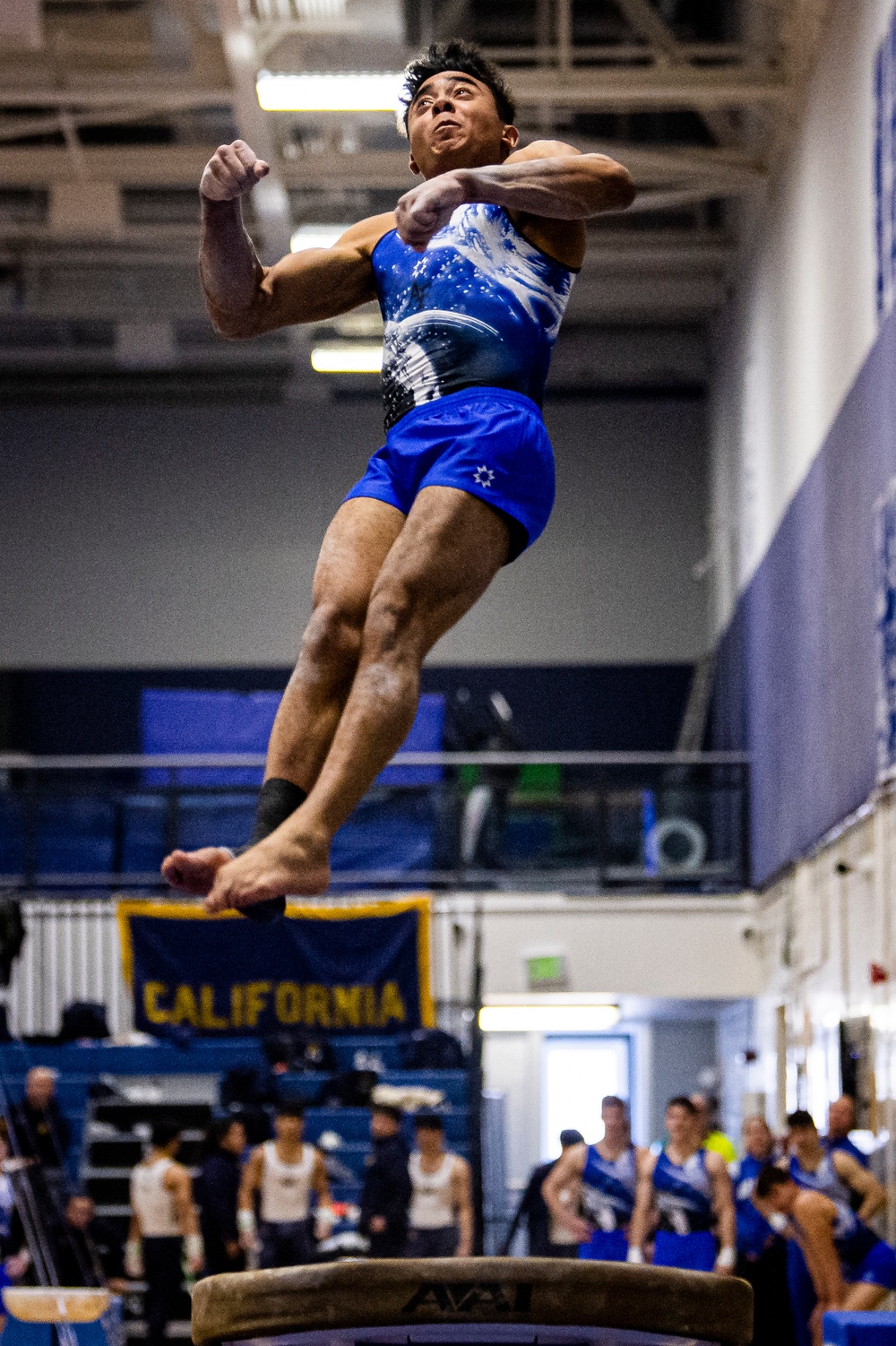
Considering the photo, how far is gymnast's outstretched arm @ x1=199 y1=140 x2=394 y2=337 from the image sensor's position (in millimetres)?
3102

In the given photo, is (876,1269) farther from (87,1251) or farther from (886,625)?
(87,1251)

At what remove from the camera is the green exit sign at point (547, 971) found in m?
14.1

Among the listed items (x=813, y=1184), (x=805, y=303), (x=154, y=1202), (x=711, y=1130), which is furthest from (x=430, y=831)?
(x=813, y=1184)

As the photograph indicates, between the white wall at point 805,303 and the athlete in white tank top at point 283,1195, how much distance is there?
17.2 feet

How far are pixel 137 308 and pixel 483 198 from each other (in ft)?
50.2

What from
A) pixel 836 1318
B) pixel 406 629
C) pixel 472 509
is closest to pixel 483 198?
pixel 472 509

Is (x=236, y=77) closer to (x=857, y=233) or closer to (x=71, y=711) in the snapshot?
(x=857, y=233)

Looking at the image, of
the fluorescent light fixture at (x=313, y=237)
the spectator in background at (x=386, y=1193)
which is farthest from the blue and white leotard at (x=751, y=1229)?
the fluorescent light fixture at (x=313, y=237)

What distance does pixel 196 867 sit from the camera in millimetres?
2723

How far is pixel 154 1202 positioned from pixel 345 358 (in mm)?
8528

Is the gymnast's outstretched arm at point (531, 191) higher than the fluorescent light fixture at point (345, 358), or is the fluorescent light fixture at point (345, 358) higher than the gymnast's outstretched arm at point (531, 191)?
the fluorescent light fixture at point (345, 358)

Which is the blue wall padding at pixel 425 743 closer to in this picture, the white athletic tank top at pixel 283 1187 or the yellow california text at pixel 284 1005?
the yellow california text at pixel 284 1005

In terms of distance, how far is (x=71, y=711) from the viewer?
1898 cm

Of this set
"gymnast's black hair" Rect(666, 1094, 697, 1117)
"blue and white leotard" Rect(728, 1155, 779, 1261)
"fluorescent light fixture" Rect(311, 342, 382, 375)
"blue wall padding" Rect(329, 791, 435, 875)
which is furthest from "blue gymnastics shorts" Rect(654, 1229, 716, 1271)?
"fluorescent light fixture" Rect(311, 342, 382, 375)
